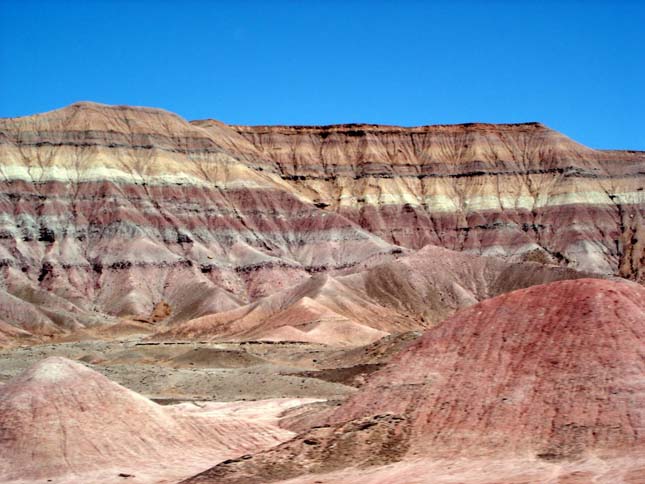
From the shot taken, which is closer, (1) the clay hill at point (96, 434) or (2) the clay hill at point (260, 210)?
(1) the clay hill at point (96, 434)

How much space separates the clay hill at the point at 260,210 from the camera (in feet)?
382

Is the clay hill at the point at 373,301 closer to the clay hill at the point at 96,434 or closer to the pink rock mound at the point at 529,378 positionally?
the clay hill at the point at 96,434

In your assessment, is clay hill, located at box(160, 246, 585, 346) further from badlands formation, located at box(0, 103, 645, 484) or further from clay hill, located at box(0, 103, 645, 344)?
clay hill, located at box(0, 103, 645, 344)

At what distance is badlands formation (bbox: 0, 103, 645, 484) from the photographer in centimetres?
2584

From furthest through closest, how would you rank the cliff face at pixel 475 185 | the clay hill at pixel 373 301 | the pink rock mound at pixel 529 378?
1. the cliff face at pixel 475 185
2. the clay hill at pixel 373 301
3. the pink rock mound at pixel 529 378

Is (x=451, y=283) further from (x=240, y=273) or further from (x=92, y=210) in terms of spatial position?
(x=92, y=210)

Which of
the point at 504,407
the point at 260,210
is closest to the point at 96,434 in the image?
the point at 504,407

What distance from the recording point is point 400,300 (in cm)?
10038

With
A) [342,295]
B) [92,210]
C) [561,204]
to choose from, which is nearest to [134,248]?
[92,210]

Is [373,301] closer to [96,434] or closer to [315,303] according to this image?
[315,303]

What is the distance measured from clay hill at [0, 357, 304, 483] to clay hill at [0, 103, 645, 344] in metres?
57.1

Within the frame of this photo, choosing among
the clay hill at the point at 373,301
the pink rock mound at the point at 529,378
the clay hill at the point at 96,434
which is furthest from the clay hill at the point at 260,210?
the pink rock mound at the point at 529,378

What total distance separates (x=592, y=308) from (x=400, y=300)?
72.5 m

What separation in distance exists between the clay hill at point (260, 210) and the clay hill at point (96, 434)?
5713 cm
